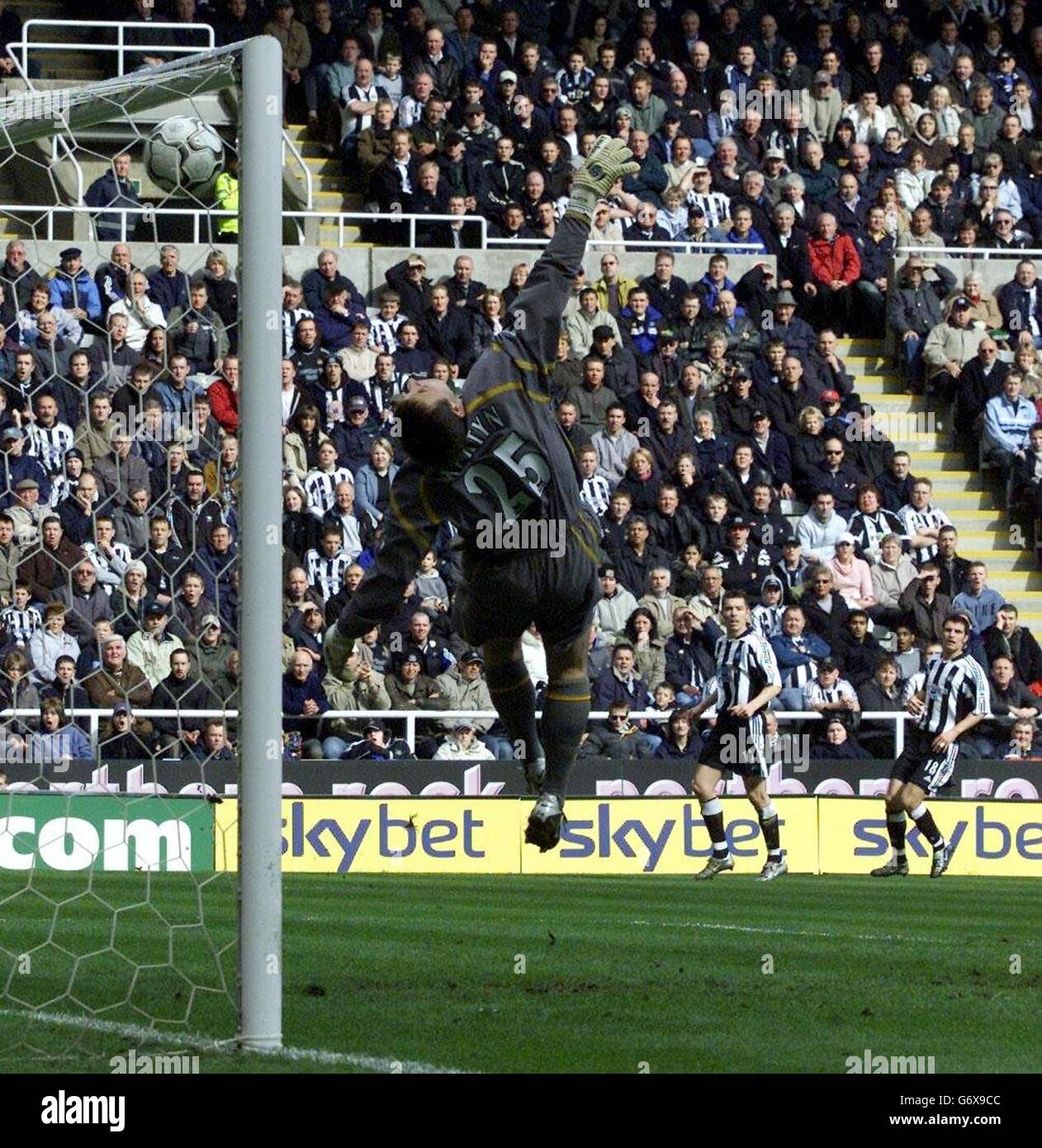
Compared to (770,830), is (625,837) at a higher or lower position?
lower

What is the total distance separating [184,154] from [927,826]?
11650 millimetres

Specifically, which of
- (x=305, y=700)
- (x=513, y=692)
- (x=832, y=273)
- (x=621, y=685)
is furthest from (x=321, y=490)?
(x=513, y=692)

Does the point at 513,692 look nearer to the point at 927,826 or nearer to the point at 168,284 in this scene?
the point at 168,284

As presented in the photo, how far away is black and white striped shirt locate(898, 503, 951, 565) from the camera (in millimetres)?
22609

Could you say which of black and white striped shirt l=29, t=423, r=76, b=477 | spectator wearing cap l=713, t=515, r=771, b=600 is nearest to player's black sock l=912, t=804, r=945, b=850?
spectator wearing cap l=713, t=515, r=771, b=600

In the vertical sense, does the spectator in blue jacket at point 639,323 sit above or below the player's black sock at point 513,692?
above

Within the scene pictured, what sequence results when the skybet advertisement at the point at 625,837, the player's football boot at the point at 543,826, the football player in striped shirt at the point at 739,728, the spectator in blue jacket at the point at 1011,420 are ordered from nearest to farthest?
1. the player's football boot at the point at 543,826
2. the football player in striped shirt at the point at 739,728
3. the skybet advertisement at the point at 625,837
4. the spectator in blue jacket at the point at 1011,420

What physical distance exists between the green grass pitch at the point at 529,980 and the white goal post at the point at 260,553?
0.38 meters

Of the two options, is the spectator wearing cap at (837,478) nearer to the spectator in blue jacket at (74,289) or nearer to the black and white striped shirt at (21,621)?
the spectator in blue jacket at (74,289)

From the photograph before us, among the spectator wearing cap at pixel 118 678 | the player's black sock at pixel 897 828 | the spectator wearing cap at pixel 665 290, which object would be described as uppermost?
the spectator wearing cap at pixel 665 290

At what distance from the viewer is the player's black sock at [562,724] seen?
932cm

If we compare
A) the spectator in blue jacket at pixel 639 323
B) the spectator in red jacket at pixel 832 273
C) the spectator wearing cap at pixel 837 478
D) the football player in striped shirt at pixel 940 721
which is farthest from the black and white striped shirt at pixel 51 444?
the spectator in red jacket at pixel 832 273

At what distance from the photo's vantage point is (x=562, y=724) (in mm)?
9352

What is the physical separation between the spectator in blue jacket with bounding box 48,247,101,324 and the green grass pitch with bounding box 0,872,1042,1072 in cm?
340
